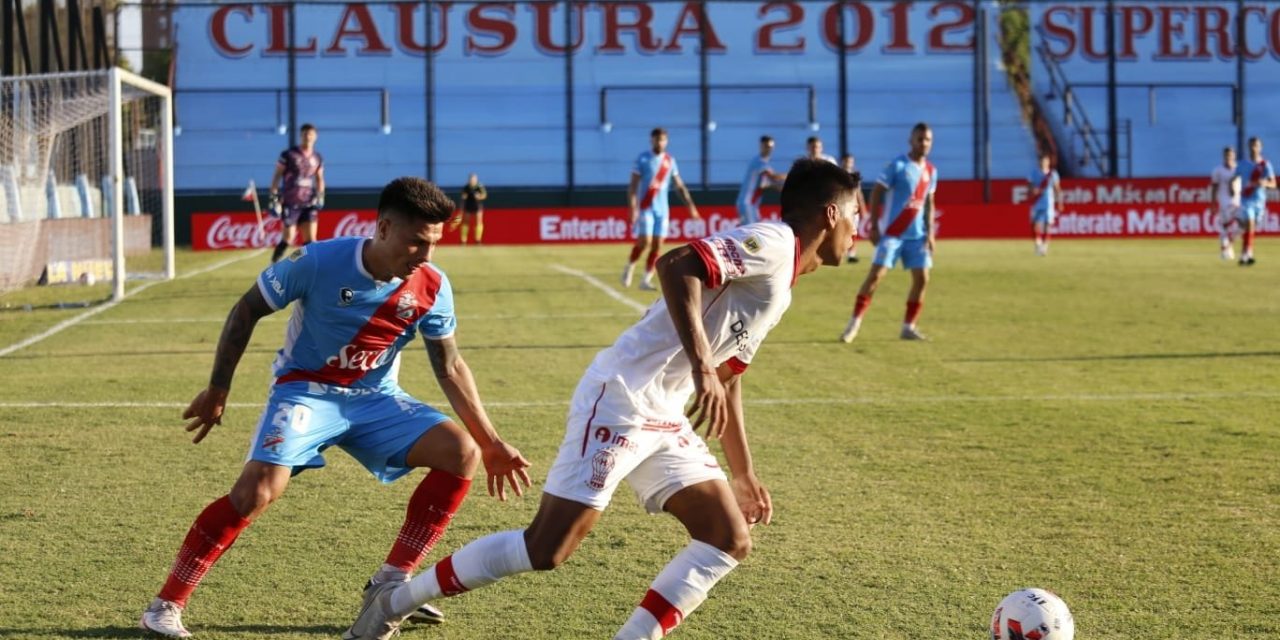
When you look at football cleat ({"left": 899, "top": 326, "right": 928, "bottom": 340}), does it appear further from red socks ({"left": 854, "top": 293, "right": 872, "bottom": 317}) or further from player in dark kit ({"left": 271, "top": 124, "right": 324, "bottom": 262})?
player in dark kit ({"left": 271, "top": 124, "right": 324, "bottom": 262})

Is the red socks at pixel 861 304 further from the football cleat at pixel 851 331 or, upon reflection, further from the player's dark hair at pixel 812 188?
the player's dark hair at pixel 812 188

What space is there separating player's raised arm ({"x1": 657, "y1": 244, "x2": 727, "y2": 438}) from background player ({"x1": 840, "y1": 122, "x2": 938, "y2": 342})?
387 inches

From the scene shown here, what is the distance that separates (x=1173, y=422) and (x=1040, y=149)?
1534 inches

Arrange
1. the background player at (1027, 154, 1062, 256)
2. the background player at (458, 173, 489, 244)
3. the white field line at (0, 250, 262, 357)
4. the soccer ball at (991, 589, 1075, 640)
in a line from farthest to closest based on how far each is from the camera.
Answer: the background player at (458, 173, 489, 244) < the background player at (1027, 154, 1062, 256) < the white field line at (0, 250, 262, 357) < the soccer ball at (991, 589, 1075, 640)

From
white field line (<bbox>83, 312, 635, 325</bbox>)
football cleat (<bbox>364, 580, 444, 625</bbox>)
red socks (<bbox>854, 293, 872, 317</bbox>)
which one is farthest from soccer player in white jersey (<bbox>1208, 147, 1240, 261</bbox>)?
football cleat (<bbox>364, 580, 444, 625</bbox>)

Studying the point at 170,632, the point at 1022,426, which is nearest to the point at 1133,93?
the point at 1022,426

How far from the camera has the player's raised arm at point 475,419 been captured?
5.20m

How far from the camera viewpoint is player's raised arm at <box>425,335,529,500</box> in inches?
205

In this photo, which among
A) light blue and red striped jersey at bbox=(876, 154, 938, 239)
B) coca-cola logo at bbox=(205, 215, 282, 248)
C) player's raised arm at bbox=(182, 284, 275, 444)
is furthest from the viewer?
coca-cola logo at bbox=(205, 215, 282, 248)

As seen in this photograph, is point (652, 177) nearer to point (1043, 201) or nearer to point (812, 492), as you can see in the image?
point (1043, 201)

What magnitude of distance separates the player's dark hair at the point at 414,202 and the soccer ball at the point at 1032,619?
198cm

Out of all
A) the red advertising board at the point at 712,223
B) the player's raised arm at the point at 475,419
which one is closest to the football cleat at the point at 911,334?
the player's raised arm at the point at 475,419

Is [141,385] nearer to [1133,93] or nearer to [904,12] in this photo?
[904,12]

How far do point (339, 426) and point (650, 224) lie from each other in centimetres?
1583
